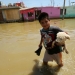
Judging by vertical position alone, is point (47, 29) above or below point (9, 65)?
above

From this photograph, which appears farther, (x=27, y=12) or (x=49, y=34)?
(x=27, y=12)

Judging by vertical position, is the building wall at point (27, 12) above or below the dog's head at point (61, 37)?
below

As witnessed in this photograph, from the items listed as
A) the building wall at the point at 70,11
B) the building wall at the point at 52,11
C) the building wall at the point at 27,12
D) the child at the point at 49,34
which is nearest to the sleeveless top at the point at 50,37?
the child at the point at 49,34

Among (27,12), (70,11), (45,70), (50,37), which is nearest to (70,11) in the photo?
(70,11)

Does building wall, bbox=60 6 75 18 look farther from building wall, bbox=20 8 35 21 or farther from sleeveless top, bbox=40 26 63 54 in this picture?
sleeveless top, bbox=40 26 63 54

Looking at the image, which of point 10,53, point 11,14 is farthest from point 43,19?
point 11,14

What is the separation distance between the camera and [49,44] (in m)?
3.59

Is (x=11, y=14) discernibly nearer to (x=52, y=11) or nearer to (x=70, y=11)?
(x=52, y=11)

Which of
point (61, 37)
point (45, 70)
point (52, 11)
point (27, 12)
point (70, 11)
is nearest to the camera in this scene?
point (61, 37)

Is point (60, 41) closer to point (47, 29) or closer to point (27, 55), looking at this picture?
point (47, 29)

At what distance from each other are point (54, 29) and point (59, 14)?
74.0 ft

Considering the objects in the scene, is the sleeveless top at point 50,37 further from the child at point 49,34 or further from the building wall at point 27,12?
the building wall at point 27,12

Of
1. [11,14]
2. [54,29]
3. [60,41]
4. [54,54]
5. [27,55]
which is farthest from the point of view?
[11,14]

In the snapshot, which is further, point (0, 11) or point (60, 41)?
point (0, 11)
